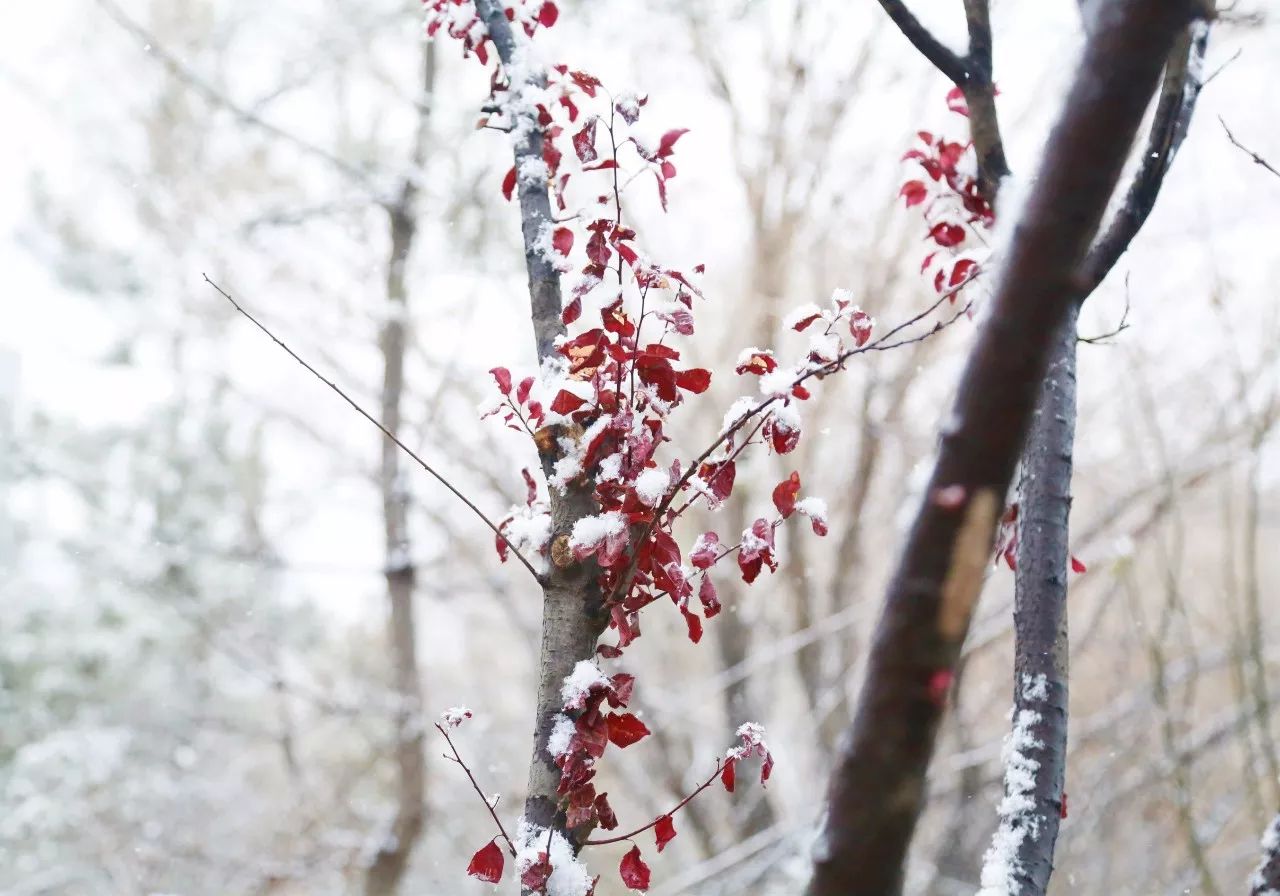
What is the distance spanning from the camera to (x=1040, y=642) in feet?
3.88

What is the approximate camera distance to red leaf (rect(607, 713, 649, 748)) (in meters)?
1.08

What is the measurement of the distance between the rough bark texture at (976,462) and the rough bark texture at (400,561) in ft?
10.9

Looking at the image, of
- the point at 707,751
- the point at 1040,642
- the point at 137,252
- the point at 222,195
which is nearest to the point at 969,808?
the point at 707,751

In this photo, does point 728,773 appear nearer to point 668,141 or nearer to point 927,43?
point 668,141

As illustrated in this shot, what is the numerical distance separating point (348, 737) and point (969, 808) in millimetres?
6294

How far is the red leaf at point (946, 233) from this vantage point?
1545mm

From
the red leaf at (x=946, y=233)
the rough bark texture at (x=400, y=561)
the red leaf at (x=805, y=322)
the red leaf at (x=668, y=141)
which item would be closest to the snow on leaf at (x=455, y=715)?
the red leaf at (x=805, y=322)

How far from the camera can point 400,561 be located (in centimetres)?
387

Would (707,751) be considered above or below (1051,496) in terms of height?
above

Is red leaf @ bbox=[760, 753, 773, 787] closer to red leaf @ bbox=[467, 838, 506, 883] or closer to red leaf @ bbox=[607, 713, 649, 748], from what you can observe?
red leaf @ bbox=[607, 713, 649, 748]

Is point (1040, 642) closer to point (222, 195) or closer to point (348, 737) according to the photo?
point (222, 195)

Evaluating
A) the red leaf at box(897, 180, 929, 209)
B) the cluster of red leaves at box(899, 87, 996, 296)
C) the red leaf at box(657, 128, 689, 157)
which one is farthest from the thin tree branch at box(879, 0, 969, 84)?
the red leaf at box(657, 128, 689, 157)

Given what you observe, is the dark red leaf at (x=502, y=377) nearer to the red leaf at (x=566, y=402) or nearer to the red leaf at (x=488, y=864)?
the red leaf at (x=566, y=402)

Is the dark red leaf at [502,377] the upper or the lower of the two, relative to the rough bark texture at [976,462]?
upper
